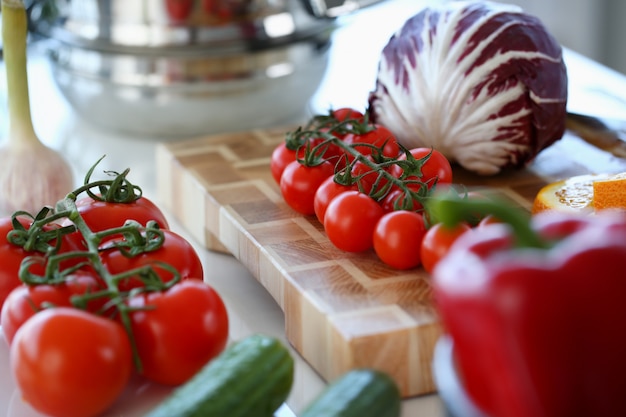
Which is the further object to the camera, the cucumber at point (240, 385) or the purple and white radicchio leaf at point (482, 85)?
the purple and white radicchio leaf at point (482, 85)

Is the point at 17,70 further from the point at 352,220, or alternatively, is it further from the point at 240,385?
the point at 240,385

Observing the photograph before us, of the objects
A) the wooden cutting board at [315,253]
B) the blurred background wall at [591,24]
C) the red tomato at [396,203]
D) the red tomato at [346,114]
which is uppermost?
the red tomato at [346,114]

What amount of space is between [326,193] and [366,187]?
5 cm

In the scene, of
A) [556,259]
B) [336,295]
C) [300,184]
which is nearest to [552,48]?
[300,184]

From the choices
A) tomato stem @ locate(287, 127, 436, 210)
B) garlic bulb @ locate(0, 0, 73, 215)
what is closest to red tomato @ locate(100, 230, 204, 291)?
tomato stem @ locate(287, 127, 436, 210)

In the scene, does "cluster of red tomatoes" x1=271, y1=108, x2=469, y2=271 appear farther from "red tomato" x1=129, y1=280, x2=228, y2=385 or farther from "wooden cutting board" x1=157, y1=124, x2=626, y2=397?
"red tomato" x1=129, y1=280, x2=228, y2=385

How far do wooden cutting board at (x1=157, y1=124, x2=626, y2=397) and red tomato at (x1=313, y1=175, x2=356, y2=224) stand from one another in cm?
4

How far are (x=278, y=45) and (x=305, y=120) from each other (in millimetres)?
192

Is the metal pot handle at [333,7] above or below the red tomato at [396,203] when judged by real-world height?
above

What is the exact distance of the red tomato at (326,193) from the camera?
1079 mm

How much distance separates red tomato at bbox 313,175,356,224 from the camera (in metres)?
1.08

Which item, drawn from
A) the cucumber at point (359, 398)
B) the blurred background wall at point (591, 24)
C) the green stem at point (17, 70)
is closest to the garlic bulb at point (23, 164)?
the green stem at point (17, 70)

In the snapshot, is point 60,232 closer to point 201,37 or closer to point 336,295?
point 336,295

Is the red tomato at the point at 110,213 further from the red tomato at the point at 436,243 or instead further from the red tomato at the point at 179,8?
the red tomato at the point at 179,8
